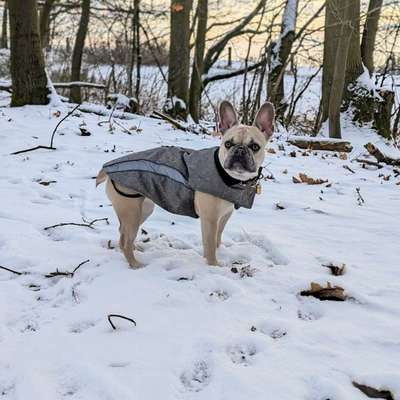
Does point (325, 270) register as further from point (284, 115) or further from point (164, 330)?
point (284, 115)

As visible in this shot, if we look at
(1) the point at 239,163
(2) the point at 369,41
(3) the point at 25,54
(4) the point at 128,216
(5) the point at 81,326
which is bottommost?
(5) the point at 81,326

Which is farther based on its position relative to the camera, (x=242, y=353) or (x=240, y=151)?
(x=240, y=151)

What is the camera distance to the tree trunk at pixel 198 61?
1317 centimetres

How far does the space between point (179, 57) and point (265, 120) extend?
28.4ft

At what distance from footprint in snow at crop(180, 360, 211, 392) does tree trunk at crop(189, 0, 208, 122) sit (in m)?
11.0

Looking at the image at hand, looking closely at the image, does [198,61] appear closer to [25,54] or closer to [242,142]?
[25,54]

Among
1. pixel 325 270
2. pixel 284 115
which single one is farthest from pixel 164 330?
pixel 284 115

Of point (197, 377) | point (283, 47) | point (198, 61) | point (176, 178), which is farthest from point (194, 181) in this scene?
point (198, 61)

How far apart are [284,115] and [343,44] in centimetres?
414

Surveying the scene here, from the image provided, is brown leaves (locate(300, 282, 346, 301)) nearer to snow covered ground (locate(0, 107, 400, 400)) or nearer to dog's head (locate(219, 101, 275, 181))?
snow covered ground (locate(0, 107, 400, 400))

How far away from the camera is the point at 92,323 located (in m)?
2.67

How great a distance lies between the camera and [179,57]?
38.2 feet

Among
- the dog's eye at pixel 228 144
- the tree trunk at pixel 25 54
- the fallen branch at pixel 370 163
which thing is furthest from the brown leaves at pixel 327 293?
the tree trunk at pixel 25 54

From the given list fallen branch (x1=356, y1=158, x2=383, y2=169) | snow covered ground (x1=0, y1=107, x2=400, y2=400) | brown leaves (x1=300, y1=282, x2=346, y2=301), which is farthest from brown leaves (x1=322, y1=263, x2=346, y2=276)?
fallen branch (x1=356, y1=158, x2=383, y2=169)
